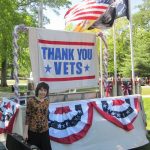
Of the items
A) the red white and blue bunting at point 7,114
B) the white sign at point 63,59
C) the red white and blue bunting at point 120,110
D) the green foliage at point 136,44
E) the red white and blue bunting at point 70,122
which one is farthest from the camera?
the green foliage at point 136,44

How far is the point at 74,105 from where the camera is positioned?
7.89 metres

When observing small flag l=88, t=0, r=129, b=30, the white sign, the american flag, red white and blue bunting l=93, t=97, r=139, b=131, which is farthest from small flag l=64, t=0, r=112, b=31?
red white and blue bunting l=93, t=97, r=139, b=131

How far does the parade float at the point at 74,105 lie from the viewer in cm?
759

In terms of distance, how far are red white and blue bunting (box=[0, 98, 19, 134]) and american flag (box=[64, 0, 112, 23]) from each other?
18.4ft

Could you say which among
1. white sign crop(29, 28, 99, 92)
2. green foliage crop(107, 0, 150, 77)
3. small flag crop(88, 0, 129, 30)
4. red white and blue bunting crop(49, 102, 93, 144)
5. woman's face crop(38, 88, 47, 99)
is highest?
green foliage crop(107, 0, 150, 77)

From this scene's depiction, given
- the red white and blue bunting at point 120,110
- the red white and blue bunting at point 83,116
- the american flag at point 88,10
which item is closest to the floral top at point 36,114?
the red white and blue bunting at point 83,116

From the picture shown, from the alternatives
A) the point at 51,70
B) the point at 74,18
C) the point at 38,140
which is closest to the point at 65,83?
the point at 51,70

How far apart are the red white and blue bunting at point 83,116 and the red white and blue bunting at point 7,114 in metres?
0.68

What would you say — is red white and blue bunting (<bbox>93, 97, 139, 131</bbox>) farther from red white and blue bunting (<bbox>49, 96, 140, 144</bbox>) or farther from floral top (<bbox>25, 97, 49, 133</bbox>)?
floral top (<bbox>25, 97, 49, 133</bbox>)

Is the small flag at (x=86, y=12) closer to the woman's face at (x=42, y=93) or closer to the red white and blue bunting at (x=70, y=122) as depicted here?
the red white and blue bunting at (x=70, y=122)

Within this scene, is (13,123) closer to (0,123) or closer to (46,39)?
(0,123)

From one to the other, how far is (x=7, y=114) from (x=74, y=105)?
131 cm

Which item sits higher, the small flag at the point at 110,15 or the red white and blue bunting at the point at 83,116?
the small flag at the point at 110,15

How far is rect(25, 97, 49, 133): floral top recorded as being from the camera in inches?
245
